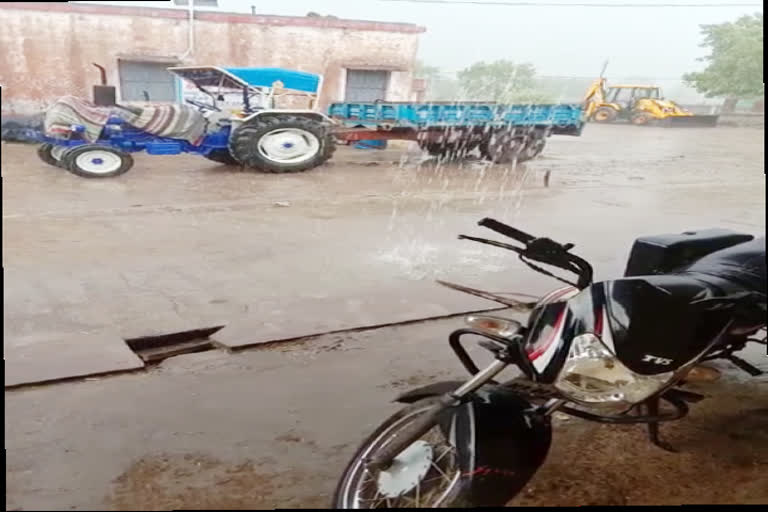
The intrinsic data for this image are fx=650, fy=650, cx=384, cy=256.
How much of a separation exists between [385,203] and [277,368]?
115 inches

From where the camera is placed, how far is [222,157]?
494 cm

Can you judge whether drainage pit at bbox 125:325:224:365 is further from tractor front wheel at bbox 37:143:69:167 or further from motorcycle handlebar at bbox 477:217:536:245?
motorcycle handlebar at bbox 477:217:536:245

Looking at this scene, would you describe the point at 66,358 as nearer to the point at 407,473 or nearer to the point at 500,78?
the point at 407,473

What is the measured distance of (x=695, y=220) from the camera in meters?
3.13

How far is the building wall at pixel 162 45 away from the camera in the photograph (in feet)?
3.51

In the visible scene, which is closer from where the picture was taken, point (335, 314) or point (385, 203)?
point (335, 314)

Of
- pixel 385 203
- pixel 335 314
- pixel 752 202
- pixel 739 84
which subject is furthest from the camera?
pixel 385 203

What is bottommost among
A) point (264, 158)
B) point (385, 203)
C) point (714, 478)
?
point (714, 478)

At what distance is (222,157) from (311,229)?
4.06 ft

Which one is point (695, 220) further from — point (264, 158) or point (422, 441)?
point (264, 158)

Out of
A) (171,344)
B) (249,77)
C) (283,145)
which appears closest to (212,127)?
(283,145)

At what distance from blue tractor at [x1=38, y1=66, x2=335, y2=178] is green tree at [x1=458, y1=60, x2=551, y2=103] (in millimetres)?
450

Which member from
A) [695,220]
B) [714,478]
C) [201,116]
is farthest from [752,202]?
[201,116]

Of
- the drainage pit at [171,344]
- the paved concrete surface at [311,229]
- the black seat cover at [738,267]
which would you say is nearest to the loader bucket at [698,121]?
the paved concrete surface at [311,229]
